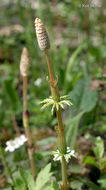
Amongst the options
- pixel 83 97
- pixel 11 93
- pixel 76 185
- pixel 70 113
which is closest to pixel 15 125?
pixel 11 93

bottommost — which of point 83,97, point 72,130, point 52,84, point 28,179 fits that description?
point 28,179

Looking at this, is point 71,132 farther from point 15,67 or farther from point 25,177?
point 15,67

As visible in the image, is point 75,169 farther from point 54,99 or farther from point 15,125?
point 15,125

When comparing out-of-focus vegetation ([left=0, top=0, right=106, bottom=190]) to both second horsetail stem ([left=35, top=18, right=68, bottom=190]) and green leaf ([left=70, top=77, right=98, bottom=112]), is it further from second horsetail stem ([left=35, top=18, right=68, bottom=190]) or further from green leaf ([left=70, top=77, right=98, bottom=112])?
second horsetail stem ([left=35, top=18, right=68, bottom=190])

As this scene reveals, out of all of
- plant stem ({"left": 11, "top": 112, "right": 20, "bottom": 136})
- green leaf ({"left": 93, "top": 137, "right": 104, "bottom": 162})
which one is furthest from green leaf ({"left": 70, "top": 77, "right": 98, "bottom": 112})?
plant stem ({"left": 11, "top": 112, "right": 20, "bottom": 136})

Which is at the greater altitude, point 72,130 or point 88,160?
point 72,130

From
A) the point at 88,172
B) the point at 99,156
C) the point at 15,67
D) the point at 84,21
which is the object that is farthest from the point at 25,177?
the point at 84,21

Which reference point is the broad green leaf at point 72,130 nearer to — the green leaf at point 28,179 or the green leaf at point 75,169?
the green leaf at point 75,169
